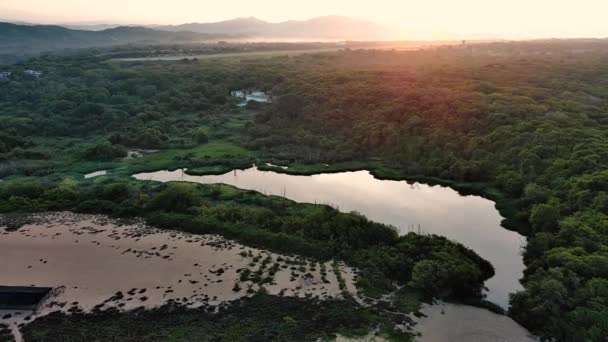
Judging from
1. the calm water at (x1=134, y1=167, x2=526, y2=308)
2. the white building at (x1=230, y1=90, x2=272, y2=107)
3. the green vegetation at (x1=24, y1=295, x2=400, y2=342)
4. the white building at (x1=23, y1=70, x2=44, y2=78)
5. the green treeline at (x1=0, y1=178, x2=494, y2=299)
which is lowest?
the green vegetation at (x1=24, y1=295, x2=400, y2=342)

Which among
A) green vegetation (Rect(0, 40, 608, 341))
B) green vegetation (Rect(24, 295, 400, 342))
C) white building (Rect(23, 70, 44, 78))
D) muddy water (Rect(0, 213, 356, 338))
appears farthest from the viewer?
white building (Rect(23, 70, 44, 78))

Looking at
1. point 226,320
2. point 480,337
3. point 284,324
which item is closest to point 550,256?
point 480,337

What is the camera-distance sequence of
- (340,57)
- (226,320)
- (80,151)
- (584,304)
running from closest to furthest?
(584,304)
(226,320)
(80,151)
(340,57)

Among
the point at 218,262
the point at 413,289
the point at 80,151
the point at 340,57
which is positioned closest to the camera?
the point at 413,289

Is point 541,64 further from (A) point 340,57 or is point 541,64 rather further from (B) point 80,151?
(B) point 80,151


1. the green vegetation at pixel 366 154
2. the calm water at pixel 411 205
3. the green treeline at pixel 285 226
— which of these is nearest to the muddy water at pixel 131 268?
the green treeline at pixel 285 226

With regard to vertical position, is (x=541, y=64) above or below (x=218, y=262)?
above

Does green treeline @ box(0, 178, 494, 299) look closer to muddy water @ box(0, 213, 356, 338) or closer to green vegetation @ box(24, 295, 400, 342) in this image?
muddy water @ box(0, 213, 356, 338)

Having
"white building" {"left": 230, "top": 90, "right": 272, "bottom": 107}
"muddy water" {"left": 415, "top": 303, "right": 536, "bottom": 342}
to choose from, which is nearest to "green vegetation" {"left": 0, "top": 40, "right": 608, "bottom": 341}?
"muddy water" {"left": 415, "top": 303, "right": 536, "bottom": 342}
